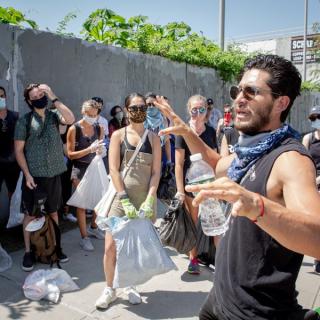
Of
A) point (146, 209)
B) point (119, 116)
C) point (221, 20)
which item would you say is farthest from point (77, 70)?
point (221, 20)

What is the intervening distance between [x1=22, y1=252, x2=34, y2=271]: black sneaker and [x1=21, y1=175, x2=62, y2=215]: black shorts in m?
0.47

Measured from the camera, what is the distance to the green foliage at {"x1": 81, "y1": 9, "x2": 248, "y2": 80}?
892 centimetres

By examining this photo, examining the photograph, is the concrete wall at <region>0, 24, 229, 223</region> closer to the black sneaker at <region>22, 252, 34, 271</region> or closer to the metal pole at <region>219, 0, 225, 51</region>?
the black sneaker at <region>22, 252, 34, 271</region>

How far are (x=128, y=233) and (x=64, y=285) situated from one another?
966 millimetres

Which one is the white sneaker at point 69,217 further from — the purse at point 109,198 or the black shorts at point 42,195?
the purse at point 109,198

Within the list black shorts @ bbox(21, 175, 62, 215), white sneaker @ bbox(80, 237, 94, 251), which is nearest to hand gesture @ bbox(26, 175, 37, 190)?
black shorts @ bbox(21, 175, 62, 215)

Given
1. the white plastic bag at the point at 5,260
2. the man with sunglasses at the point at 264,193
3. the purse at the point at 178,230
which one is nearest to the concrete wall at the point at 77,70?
the white plastic bag at the point at 5,260

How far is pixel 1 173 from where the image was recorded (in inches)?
185

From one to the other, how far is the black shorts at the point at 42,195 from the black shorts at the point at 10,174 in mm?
513

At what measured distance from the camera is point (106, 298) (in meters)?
3.49

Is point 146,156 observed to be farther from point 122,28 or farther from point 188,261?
point 122,28

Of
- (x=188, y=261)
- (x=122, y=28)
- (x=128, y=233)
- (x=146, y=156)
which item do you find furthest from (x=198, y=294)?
(x=122, y=28)

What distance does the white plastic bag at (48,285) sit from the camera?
360 centimetres

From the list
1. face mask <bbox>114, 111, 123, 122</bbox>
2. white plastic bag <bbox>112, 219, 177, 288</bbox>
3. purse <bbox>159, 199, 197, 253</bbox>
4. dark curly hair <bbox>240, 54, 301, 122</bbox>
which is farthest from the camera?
face mask <bbox>114, 111, 123, 122</bbox>
